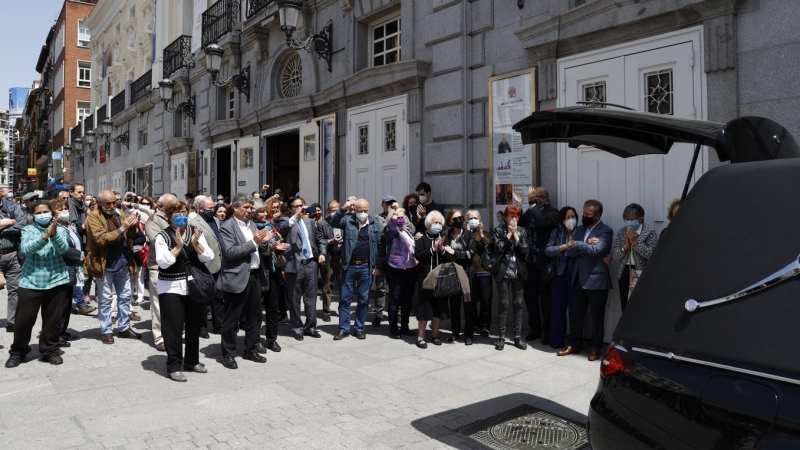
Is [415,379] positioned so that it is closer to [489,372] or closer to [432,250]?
[489,372]

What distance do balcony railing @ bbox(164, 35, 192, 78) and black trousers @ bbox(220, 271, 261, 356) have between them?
15587mm

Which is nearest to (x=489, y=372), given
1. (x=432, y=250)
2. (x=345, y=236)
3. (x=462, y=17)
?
(x=432, y=250)

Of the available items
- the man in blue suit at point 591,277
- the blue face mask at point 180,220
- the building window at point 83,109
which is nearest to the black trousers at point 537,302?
the man in blue suit at point 591,277

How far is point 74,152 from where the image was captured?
42406mm

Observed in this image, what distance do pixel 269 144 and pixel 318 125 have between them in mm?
3123

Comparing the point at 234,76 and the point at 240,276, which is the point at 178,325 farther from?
the point at 234,76

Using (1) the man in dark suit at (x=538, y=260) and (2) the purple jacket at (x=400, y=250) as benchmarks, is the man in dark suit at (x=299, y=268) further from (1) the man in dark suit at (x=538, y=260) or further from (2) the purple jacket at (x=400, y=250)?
(1) the man in dark suit at (x=538, y=260)

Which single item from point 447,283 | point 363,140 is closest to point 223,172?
point 363,140

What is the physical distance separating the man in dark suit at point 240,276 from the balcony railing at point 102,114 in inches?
1224

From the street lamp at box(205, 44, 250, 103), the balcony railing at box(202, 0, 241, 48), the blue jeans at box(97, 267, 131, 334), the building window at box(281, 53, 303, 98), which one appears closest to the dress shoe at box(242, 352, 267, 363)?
the blue jeans at box(97, 267, 131, 334)

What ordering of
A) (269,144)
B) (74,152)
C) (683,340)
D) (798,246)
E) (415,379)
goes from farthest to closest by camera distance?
(74,152), (269,144), (415,379), (683,340), (798,246)

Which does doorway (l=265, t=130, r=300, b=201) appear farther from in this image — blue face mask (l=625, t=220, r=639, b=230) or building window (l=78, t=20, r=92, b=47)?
building window (l=78, t=20, r=92, b=47)

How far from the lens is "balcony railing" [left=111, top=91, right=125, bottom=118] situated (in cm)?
2982

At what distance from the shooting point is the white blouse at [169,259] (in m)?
5.95
